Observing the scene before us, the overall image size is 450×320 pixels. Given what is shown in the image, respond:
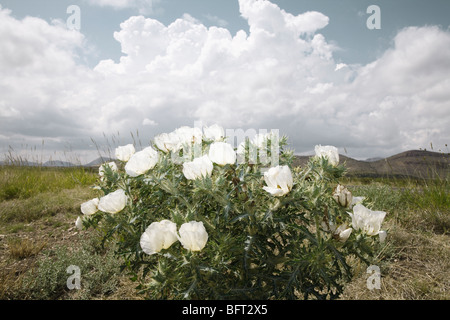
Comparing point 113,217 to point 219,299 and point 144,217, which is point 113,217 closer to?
point 144,217

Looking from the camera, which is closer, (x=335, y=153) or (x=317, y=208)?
(x=317, y=208)

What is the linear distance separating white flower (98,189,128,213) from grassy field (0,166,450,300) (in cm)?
145

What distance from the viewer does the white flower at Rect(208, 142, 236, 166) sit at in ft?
5.22

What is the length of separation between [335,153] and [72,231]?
4256mm

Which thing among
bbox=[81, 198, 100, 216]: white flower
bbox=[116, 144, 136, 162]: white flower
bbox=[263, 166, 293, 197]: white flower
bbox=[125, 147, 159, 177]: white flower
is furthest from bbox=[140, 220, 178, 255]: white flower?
bbox=[116, 144, 136, 162]: white flower

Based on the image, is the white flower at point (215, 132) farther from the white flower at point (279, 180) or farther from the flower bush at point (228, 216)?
the white flower at point (279, 180)

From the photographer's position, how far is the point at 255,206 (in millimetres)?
1650

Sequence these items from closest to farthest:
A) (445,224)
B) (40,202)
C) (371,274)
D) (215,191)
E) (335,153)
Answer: (215,191), (335,153), (371,274), (445,224), (40,202)

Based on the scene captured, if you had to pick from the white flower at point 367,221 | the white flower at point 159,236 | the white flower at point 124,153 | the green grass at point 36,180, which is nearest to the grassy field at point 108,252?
the white flower at point 367,221

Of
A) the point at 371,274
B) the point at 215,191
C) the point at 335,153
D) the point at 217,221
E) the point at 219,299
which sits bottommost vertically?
the point at 371,274

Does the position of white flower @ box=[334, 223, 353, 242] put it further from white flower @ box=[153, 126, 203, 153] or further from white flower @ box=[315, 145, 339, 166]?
white flower @ box=[153, 126, 203, 153]

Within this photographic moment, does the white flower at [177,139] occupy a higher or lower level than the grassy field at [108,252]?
higher

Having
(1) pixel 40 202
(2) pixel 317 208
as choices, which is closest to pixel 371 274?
(2) pixel 317 208

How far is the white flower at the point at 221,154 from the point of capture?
1.59m
